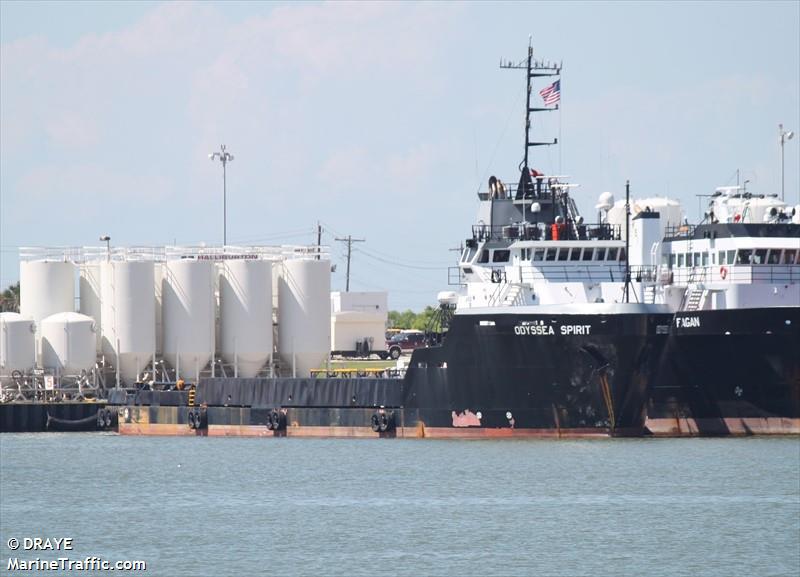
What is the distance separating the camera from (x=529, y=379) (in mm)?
58469

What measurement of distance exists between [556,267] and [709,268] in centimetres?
515

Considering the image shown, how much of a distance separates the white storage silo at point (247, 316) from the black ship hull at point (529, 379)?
34.7 feet

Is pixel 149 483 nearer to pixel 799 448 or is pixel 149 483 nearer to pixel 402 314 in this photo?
pixel 799 448

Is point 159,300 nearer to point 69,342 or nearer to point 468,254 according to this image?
point 69,342

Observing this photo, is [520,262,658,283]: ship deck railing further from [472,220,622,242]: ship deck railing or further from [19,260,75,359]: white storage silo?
[19,260,75,359]: white storage silo

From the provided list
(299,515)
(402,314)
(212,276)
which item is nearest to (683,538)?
(299,515)

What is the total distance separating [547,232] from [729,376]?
831 centimetres

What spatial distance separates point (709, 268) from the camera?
61.0m

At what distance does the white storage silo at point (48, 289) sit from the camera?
75.4 m

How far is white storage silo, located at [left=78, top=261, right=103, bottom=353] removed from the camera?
75.2 m

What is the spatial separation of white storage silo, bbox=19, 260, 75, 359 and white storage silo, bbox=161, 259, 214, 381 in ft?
16.6

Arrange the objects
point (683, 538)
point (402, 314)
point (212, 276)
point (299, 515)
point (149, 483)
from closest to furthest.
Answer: point (683, 538) → point (299, 515) → point (149, 483) → point (212, 276) → point (402, 314)

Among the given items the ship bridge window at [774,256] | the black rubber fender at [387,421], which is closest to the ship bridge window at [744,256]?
the ship bridge window at [774,256]

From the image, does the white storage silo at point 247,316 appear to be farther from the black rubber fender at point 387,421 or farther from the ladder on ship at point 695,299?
the ladder on ship at point 695,299
